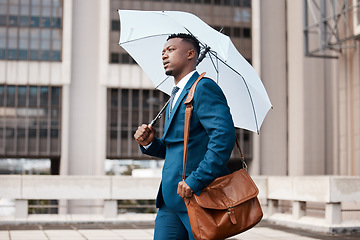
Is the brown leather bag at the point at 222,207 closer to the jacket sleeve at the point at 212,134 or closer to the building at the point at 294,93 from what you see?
the jacket sleeve at the point at 212,134

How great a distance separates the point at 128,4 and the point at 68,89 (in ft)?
21.2

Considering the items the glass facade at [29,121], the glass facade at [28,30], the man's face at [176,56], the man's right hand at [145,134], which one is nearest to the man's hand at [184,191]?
the man's right hand at [145,134]

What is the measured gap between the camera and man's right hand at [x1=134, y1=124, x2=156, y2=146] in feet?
13.9

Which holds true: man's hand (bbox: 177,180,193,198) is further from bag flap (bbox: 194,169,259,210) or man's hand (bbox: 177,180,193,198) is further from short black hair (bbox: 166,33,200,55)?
short black hair (bbox: 166,33,200,55)

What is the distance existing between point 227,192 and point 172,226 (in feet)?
1.39

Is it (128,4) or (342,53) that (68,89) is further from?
(342,53)

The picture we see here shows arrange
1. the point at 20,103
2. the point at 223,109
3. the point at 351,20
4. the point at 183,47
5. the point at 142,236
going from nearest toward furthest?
the point at 223,109 < the point at 183,47 < the point at 142,236 < the point at 351,20 < the point at 20,103

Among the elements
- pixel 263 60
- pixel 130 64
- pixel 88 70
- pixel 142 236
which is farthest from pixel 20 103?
pixel 142 236

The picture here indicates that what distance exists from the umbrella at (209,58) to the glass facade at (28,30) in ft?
109

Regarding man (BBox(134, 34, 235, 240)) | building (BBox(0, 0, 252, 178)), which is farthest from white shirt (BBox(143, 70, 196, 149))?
building (BBox(0, 0, 252, 178))

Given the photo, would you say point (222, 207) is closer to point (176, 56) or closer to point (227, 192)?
point (227, 192)

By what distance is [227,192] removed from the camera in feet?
12.5

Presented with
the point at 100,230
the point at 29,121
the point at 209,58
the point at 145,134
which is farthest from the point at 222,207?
the point at 29,121

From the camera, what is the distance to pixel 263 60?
40938 millimetres
